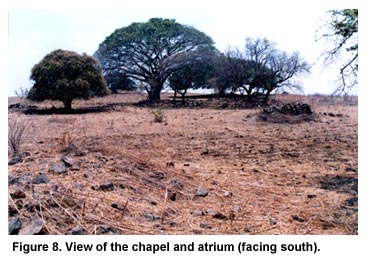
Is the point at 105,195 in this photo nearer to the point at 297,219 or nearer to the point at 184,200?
the point at 184,200

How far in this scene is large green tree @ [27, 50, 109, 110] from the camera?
16703 mm

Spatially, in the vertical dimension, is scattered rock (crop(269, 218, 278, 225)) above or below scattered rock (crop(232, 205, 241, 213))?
below

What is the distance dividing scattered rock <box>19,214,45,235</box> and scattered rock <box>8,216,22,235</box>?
3cm

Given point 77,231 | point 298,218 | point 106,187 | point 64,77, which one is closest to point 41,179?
point 106,187

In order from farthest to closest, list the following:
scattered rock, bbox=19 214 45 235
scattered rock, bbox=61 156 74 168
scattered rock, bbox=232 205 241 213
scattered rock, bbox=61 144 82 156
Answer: scattered rock, bbox=61 144 82 156, scattered rock, bbox=61 156 74 168, scattered rock, bbox=232 205 241 213, scattered rock, bbox=19 214 45 235

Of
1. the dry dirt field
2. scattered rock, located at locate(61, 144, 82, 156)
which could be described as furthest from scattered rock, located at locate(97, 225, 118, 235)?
scattered rock, located at locate(61, 144, 82, 156)

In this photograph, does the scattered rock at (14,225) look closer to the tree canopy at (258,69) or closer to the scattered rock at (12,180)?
the scattered rock at (12,180)

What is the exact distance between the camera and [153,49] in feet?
87.3

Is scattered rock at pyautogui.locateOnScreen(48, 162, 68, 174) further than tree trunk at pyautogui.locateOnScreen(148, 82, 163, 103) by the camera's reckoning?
No

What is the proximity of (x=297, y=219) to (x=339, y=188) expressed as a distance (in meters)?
1.49

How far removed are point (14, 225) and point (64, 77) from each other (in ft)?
47.3

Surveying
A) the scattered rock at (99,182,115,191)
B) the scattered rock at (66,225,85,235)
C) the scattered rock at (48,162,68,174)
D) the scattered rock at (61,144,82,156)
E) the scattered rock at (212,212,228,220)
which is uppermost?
the scattered rock at (61,144,82,156)

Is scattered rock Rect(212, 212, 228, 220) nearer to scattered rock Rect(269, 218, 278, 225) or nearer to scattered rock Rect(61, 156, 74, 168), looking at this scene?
scattered rock Rect(269, 218, 278, 225)

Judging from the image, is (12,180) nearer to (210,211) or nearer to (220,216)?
(210,211)
